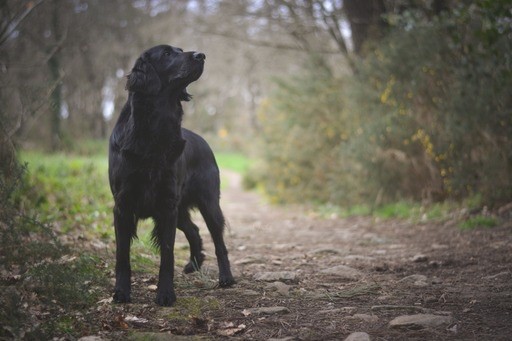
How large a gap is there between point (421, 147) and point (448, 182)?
83 centimetres

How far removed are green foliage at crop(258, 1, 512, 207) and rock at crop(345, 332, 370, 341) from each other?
4.26 metres

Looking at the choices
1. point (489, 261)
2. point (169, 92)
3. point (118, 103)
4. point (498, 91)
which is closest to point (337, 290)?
point (489, 261)

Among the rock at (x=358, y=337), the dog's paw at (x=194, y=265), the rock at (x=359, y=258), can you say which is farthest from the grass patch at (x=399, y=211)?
the rock at (x=358, y=337)

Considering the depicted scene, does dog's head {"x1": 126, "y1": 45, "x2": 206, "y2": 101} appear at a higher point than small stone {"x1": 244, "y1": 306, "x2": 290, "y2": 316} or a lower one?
higher

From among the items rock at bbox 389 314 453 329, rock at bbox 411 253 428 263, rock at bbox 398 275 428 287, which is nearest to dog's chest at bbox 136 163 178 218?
rock at bbox 389 314 453 329

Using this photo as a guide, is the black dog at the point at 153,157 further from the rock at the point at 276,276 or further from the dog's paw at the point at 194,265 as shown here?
the rock at the point at 276,276

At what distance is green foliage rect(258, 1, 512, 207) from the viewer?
20.7ft

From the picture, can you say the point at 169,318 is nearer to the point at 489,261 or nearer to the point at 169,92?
the point at 169,92

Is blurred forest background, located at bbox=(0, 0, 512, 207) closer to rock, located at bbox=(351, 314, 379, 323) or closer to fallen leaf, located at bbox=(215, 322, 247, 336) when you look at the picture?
fallen leaf, located at bbox=(215, 322, 247, 336)

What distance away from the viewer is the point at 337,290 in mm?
3857

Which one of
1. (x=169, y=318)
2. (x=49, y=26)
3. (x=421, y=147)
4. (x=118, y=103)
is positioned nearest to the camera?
(x=169, y=318)

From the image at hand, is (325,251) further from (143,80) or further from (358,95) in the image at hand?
(358,95)

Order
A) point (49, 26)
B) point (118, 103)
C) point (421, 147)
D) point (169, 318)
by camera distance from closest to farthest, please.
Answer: point (169, 318) → point (421, 147) → point (49, 26) → point (118, 103)

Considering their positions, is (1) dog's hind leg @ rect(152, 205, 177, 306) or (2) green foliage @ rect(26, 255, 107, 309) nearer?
(2) green foliage @ rect(26, 255, 107, 309)
